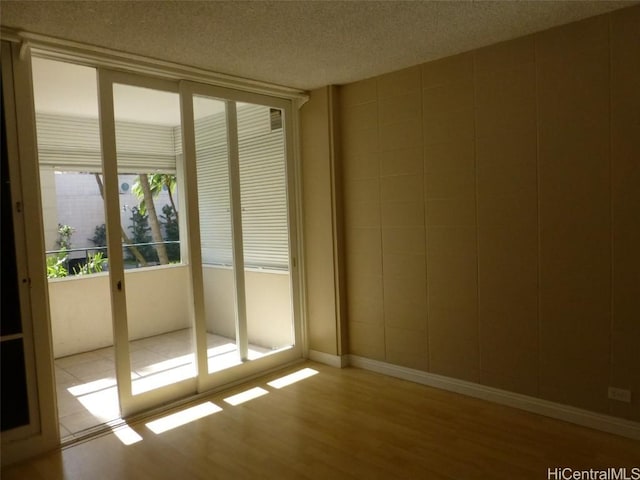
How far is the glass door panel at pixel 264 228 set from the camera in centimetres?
425

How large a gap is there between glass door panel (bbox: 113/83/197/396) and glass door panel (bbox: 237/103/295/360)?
59 cm

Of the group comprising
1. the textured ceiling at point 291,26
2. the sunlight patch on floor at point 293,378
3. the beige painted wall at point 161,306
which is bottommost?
the sunlight patch on floor at point 293,378

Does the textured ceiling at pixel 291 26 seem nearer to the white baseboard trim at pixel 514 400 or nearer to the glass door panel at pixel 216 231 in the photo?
the glass door panel at pixel 216 231

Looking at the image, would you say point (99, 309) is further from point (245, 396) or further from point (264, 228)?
point (245, 396)

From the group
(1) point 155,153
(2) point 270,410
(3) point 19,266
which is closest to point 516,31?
(1) point 155,153

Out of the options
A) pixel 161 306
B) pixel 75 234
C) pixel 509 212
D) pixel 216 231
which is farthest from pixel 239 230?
pixel 75 234

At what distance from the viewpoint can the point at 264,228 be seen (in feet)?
14.5

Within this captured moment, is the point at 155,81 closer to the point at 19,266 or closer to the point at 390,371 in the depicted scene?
the point at 19,266

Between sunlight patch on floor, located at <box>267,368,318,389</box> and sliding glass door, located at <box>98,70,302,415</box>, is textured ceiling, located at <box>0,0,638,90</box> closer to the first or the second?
sliding glass door, located at <box>98,70,302,415</box>

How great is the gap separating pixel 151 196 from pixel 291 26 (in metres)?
2.02

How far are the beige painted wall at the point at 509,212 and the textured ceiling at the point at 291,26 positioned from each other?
312 mm

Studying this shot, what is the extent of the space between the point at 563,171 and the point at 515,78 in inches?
29.9

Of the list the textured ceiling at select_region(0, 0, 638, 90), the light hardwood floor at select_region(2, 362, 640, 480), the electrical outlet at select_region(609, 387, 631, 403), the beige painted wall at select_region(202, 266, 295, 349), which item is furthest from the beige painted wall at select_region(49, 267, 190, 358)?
the electrical outlet at select_region(609, 387, 631, 403)

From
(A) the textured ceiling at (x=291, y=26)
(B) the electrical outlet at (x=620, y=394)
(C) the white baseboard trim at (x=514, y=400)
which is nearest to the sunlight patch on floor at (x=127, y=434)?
(C) the white baseboard trim at (x=514, y=400)
